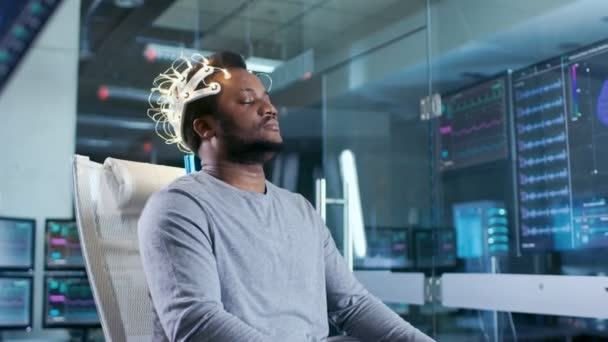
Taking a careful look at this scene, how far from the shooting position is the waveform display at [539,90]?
8.63 feet

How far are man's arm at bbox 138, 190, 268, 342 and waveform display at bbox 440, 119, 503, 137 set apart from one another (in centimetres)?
196

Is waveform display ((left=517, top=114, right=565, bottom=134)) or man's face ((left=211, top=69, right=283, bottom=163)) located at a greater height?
waveform display ((left=517, top=114, right=565, bottom=134))

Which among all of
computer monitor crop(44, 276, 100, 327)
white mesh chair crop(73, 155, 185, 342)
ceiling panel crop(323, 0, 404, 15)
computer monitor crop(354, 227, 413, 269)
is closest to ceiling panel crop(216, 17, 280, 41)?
ceiling panel crop(323, 0, 404, 15)

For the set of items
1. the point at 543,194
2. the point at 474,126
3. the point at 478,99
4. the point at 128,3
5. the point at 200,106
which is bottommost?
the point at 543,194

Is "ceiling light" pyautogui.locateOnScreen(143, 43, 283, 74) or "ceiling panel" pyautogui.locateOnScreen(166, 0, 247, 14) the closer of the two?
"ceiling panel" pyautogui.locateOnScreen(166, 0, 247, 14)

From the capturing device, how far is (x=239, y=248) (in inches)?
52.9

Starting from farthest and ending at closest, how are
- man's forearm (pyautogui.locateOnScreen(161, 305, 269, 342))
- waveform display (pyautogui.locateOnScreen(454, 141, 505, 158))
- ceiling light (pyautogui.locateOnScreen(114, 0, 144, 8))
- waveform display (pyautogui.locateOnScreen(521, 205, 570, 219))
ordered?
1. ceiling light (pyautogui.locateOnScreen(114, 0, 144, 8))
2. waveform display (pyautogui.locateOnScreen(454, 141, 505, 158))
3. waveform display (pyautogui.locateOnScreen(521, 205, 570, 219))
4. man's forearm (pyautogui.locateOnScreen(161, 305, 269, 342))

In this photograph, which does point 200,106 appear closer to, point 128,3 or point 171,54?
point 171,54

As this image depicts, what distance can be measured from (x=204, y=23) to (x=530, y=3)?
1.78m

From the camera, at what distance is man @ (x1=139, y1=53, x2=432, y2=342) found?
124cm

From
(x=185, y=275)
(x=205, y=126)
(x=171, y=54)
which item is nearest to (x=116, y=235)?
(x=205, y=126)

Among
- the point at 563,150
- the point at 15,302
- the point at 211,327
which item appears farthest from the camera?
the point at 15,302

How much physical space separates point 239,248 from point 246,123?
0.28 metres

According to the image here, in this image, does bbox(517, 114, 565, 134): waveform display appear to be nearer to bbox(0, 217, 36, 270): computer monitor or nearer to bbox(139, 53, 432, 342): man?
bbox(139, 53, 432, 342): man
